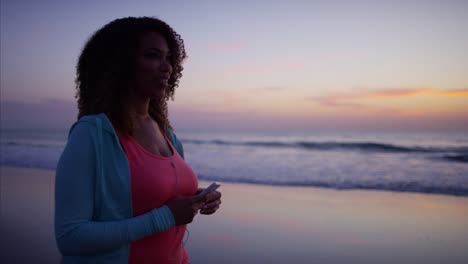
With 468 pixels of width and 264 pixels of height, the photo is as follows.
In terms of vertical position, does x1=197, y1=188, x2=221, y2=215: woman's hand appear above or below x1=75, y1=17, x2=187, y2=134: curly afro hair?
below

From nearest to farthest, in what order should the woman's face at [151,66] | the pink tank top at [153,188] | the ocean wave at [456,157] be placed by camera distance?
the pink tank top at [153,188] < the woman's face at [151,66] < the ocean wave at [456,157]

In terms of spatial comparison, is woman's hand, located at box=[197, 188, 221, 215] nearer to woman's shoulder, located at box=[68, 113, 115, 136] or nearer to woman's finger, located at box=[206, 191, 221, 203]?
woman's finger, located at box=[206, 191, 221, 203]

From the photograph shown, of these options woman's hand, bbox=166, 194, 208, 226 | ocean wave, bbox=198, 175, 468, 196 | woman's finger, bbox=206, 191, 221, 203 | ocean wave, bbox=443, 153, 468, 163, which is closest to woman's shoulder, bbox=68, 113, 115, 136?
woman's hand, bbox=166, 194, 208, 226

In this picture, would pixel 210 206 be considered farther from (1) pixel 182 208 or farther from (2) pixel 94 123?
(2) pixel 94 123

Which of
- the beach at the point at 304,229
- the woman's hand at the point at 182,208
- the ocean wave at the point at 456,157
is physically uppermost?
the woman's hand at the point at 182,208

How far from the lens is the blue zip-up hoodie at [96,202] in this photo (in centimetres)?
122

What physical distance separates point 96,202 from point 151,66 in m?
0.62

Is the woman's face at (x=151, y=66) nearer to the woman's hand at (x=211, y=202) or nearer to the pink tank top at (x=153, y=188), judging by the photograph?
the pink tank top at (x=153, y=188)

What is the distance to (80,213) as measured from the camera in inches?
48.6

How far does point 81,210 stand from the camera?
1.23 m

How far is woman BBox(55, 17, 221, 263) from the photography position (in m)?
1.24

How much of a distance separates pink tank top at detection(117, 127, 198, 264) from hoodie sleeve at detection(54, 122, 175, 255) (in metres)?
0.11

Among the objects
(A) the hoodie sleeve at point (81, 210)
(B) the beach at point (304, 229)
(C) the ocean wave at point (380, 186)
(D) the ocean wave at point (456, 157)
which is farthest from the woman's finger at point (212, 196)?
(D) the ocean wave at point (456, 157)

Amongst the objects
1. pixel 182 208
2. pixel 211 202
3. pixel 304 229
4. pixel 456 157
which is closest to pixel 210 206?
pixel 211 202
